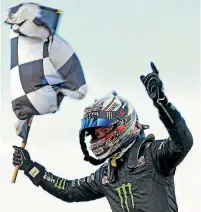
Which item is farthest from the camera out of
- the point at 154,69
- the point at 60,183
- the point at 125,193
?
the point at 60,183

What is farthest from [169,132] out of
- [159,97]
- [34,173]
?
[34,173]

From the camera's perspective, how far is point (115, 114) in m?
9.01

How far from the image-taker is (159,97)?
754 cm

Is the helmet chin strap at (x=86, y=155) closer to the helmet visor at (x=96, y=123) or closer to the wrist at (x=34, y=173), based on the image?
the helmet visor at (x=96, y=123)

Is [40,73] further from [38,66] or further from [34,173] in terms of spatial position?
[34,173]

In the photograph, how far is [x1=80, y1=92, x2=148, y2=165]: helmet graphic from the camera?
890 centimetres

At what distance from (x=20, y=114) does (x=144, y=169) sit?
367 cm

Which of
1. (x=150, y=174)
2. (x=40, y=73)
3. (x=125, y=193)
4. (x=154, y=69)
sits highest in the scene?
(x=40, y=73)

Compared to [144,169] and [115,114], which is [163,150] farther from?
[115,114]

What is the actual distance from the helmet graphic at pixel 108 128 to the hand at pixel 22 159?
1347 millimetres

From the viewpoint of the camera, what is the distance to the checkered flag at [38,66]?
1136cm

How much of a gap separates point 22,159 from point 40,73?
1.90 metres

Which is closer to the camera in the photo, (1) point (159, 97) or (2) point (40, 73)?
(1) point (159, 97)

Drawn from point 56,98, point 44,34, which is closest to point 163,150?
point 56,98
